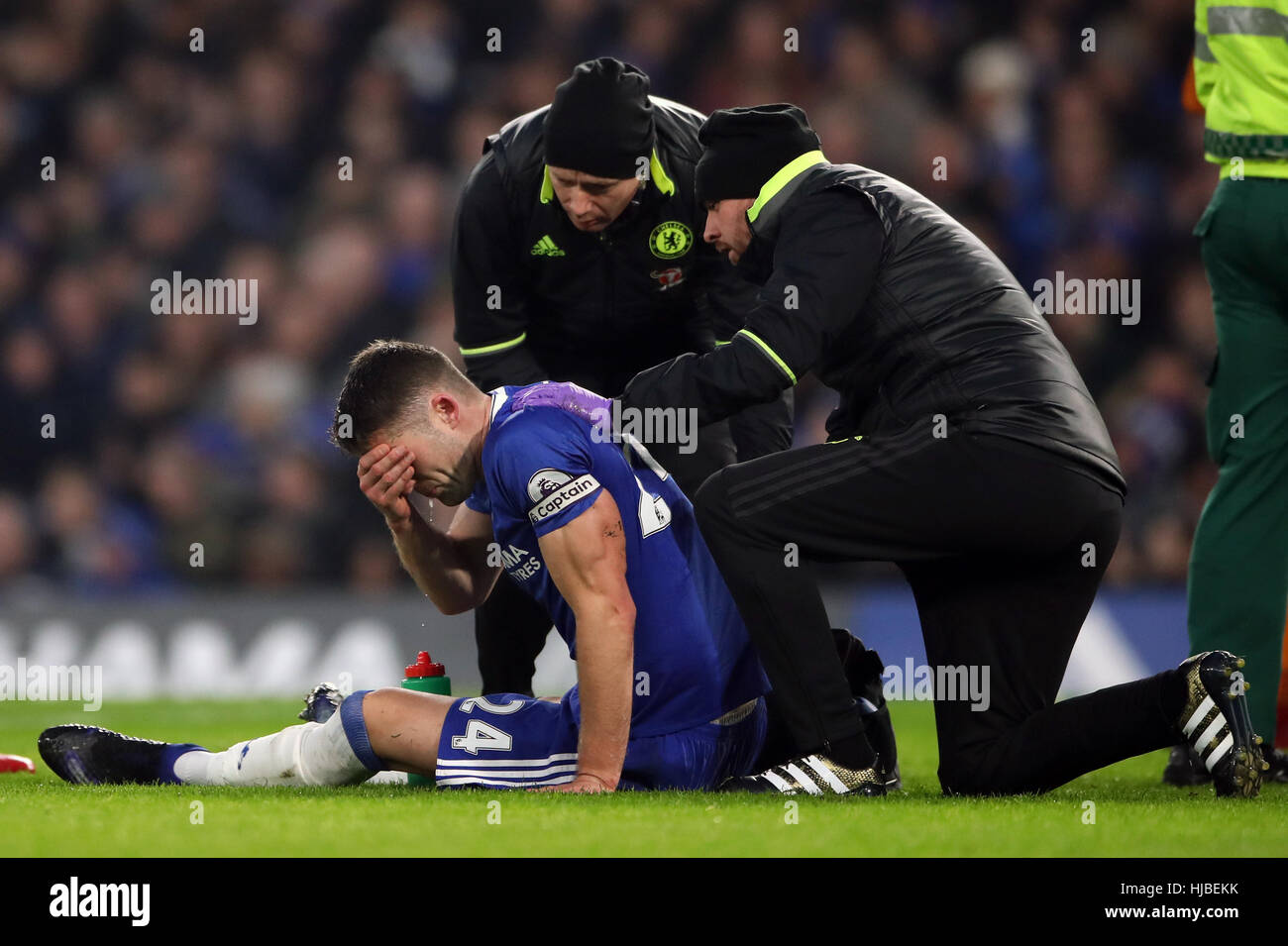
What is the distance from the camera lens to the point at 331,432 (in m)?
3.76

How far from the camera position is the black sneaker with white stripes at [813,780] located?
349 cm

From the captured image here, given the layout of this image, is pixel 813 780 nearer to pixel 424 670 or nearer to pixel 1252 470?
pixel 424 670

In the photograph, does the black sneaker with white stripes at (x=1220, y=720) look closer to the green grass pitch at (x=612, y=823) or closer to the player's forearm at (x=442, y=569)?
the green grass pitch at (x=612, y=823)

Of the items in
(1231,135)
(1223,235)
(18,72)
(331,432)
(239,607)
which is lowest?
(239,607)

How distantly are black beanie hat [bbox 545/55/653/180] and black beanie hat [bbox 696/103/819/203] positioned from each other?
0.70 m

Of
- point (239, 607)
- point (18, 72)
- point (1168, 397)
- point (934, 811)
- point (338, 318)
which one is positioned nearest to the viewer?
point (934, 811)


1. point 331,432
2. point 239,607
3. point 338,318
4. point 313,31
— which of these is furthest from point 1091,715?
point 313,31

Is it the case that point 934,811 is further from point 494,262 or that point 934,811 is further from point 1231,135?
point 494,262

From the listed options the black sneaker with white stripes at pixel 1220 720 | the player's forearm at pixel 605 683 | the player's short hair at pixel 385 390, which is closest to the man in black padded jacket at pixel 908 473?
the black sneaker with white stripes at pixel 1220 720

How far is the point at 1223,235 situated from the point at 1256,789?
1489mm

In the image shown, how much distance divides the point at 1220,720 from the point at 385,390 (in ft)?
6.40

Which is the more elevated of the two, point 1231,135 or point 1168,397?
point 1231,135

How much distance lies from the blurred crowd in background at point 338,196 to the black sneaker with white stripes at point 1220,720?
16.7 feet

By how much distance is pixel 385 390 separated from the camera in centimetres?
361
